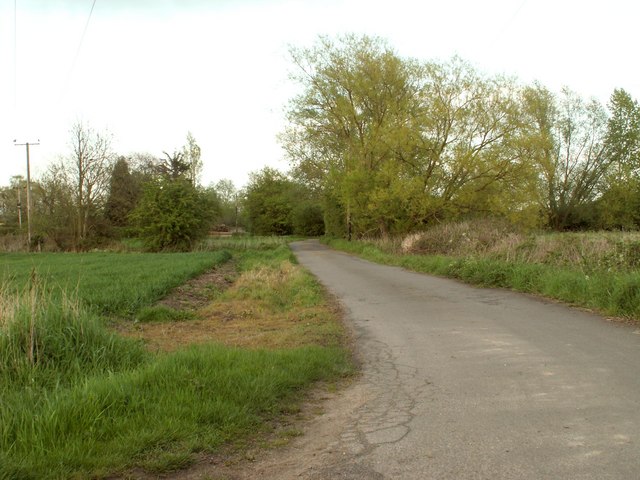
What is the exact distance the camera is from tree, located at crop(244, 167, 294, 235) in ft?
271

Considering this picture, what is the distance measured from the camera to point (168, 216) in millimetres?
42844

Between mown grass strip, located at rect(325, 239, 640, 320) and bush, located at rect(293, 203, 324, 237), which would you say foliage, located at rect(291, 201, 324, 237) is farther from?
mown grass strip, located at rect(325, 239, 640, 320)

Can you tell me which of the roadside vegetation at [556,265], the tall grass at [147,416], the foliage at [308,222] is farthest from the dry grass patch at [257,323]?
the foliage at [308,222]

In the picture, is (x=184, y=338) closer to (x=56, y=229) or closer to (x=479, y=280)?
(x=479, y=280)

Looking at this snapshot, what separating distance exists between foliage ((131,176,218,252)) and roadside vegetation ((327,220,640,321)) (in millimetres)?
25744

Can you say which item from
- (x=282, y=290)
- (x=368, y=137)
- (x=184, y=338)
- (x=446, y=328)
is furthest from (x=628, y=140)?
(x=184, y=338)

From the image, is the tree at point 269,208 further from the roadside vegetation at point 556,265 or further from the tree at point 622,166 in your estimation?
the roadside vegetation at point 556,265

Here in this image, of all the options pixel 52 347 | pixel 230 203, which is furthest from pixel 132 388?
pixel 230 203

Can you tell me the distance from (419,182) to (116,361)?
24.0 metres

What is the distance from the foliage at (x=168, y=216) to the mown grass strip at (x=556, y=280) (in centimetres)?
2836

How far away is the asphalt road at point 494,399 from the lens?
371cm

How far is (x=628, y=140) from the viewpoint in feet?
153

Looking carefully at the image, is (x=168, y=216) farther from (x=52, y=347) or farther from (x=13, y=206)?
(x=13, y=206)

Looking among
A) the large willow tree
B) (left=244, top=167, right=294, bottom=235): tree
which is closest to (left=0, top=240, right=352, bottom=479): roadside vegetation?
the large willow tree
